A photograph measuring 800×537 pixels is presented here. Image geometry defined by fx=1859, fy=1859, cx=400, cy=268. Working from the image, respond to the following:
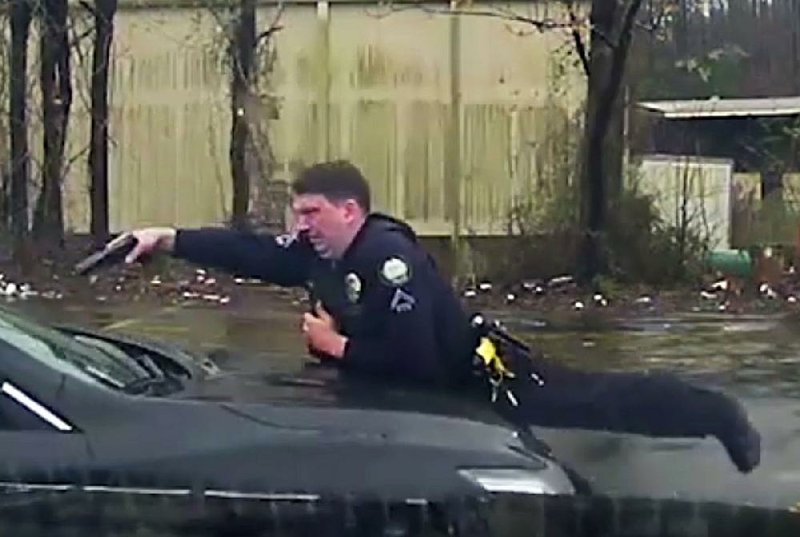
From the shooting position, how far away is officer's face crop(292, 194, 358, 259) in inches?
228

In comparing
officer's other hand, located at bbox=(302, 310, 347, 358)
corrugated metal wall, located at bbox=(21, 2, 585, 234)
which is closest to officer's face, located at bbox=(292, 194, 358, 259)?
officer's other hand, located at bbox=(302, 310, 347, 358)

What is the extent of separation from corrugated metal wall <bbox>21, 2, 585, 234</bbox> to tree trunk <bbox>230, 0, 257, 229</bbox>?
5881 millimetres

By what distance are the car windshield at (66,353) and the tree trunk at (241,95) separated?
17248mm

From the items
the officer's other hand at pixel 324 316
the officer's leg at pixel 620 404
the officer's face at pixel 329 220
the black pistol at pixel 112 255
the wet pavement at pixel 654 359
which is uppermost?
the officer's face at pixel 329 220

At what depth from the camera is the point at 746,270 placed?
20.5 metres

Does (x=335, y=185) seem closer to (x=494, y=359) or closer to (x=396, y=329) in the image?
(x=396, y=329)

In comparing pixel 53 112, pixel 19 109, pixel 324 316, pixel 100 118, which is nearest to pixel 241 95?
pixel 100 118

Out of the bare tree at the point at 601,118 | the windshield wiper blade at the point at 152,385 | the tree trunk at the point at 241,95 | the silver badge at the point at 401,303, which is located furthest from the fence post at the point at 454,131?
the windshield wiper blade at the point at 152,385

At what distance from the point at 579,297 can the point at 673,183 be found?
2138 mm

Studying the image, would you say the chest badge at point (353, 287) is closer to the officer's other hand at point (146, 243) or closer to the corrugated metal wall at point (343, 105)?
the officer's other hand at point (146, 243)

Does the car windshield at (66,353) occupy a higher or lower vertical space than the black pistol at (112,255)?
lower

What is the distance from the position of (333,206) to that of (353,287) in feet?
0.91

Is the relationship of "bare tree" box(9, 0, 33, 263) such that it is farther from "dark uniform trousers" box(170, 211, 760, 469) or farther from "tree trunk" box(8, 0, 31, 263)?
"dark uniform trousers" box(170, 211, 760, 469)

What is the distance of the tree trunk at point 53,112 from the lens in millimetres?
22109
